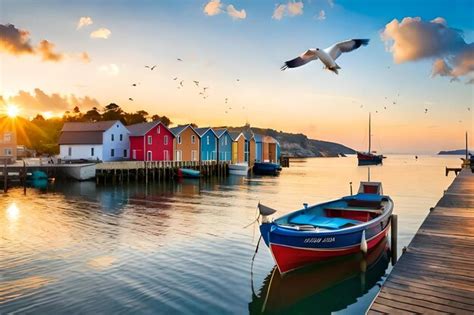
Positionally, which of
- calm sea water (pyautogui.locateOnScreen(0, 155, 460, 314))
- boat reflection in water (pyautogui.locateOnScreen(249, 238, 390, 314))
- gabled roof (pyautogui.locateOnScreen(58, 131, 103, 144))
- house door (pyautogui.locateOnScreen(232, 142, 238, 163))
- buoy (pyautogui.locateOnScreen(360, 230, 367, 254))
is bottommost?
boat reflection in water (pyautogui.locateOnScreen(249, 238, 390, 314))

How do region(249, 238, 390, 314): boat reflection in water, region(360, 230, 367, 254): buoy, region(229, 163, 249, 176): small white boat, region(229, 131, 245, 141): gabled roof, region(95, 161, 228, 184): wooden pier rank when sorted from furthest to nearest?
1. region(229, 131, 245, 141): gabled roof
2. region(229, 163, 249, 176): small white boat
3. region(95, 161, 228, 184): wooden pier
4. region(360, 230, 367, 254): buoy
5. region(249, 238, 390, 314): boat reflection in water

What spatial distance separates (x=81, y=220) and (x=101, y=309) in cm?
1268

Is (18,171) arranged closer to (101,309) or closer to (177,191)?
(177,191)

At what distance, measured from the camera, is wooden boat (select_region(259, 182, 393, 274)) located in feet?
36.6

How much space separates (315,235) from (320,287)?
1473 mm

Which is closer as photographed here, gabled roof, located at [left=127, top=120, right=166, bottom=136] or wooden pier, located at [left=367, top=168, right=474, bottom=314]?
wooden pier, located at [left=367, top=168, right=474, bottom=314]

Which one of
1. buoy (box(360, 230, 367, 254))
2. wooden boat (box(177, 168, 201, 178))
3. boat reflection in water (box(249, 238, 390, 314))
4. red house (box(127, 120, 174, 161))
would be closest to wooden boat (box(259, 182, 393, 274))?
buoy (box(360, 230, 367, 254))

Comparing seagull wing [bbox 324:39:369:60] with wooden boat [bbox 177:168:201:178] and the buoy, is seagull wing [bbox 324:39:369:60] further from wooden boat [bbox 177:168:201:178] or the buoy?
wooden boat [bbox 177:168:201:178]

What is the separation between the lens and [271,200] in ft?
99.9

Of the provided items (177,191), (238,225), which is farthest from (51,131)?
(238,225)

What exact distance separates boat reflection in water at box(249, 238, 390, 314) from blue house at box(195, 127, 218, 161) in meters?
50.2

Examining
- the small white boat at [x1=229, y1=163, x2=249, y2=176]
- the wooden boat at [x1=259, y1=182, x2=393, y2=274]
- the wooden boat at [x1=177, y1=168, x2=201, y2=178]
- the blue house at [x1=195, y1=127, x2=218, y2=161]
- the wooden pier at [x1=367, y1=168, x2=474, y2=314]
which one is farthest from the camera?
the blue house at [x1=195, y1=127, x2=218, y2=161]

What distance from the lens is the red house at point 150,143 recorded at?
53.3 meters

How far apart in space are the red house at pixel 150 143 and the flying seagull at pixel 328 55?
147 ft
